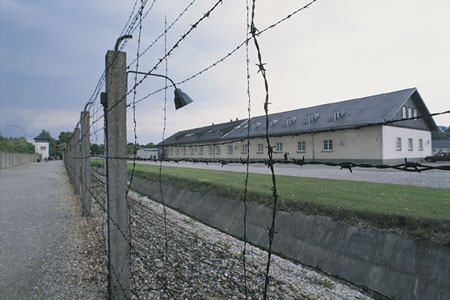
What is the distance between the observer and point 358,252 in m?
4.76

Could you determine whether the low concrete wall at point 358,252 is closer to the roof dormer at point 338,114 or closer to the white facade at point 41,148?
the roof dormer at point 338,114

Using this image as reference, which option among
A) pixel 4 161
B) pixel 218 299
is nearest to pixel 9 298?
pixel 218 299

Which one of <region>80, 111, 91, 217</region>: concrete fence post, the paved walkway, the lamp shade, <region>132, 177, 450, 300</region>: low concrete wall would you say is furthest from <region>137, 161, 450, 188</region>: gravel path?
the lamp shade

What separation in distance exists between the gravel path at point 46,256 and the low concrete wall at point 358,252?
9.94 ft

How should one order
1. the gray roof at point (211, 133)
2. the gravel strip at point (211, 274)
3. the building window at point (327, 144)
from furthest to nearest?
the gray roof at point (211, 133)
the building window at point (327, 144)
the gravel strip at point (211, 274)

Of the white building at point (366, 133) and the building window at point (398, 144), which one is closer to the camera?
the white building at point (366, 133)

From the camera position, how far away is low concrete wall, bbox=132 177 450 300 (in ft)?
12.7

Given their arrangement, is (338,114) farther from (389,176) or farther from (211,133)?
(211,133)

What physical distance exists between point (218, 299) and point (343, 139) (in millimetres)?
22149

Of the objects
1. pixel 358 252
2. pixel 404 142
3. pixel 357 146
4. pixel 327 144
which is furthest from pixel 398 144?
pixel 358 252

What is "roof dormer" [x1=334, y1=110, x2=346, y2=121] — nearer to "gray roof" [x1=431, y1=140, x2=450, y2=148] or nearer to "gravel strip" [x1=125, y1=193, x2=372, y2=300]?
"gravel strip" [x1=125, y1=193, x2=372, y2=300]

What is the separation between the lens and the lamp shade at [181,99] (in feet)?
11.9

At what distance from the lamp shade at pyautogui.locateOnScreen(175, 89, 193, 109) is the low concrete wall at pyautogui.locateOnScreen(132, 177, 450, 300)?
2.38 metres

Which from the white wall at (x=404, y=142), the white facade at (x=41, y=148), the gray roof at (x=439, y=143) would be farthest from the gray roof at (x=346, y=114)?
the white facade at (x=41, y=148)
